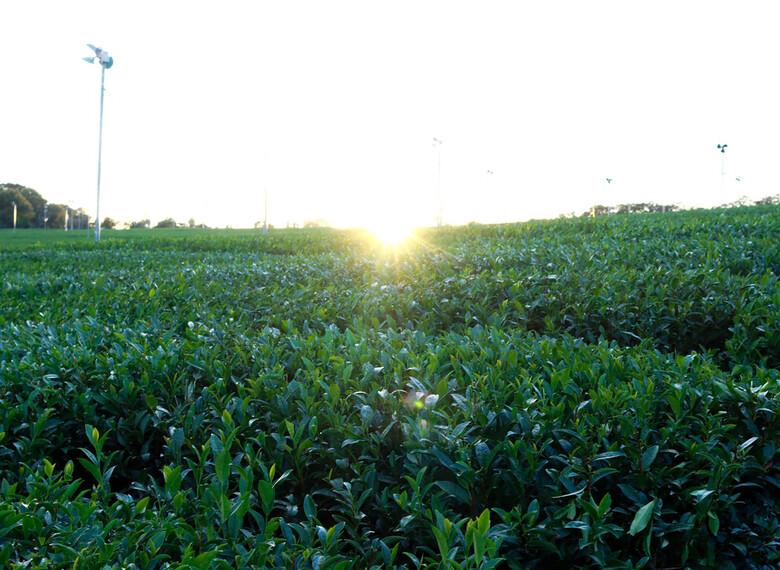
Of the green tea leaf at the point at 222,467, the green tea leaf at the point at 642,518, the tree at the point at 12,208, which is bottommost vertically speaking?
the green tea leaf at the point at 642,518

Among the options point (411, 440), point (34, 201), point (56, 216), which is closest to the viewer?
point (411, 440)

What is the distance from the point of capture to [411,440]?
2.35 meters

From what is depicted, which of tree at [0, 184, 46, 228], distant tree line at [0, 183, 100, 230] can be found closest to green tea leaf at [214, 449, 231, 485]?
distant tree line at [0, 183, 100, 230]

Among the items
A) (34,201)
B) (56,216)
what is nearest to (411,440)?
(34,201)

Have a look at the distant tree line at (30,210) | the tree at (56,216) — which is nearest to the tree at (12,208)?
the distant tree line at (30,210)

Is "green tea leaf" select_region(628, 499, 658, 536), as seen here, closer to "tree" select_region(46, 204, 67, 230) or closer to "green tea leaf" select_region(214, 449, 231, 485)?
"green tea leaf" select_region(214, 449, 231, 485)

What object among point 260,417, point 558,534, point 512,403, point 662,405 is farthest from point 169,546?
point 662,405

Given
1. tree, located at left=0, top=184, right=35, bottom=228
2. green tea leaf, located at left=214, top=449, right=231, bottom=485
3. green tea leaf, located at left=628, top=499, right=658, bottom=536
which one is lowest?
green tea leaf, located at left=628, top=499, right=658, bottom=536

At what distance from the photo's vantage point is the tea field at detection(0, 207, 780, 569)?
1.92 metres

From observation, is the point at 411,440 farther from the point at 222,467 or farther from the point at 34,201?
the point at 34,201

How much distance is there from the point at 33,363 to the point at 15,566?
2237 mm

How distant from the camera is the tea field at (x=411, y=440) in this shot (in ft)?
6.31

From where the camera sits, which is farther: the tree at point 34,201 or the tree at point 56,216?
the tree at point 56,216

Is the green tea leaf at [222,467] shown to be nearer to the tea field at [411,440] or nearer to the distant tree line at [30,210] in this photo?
the tea field at [411,440]
